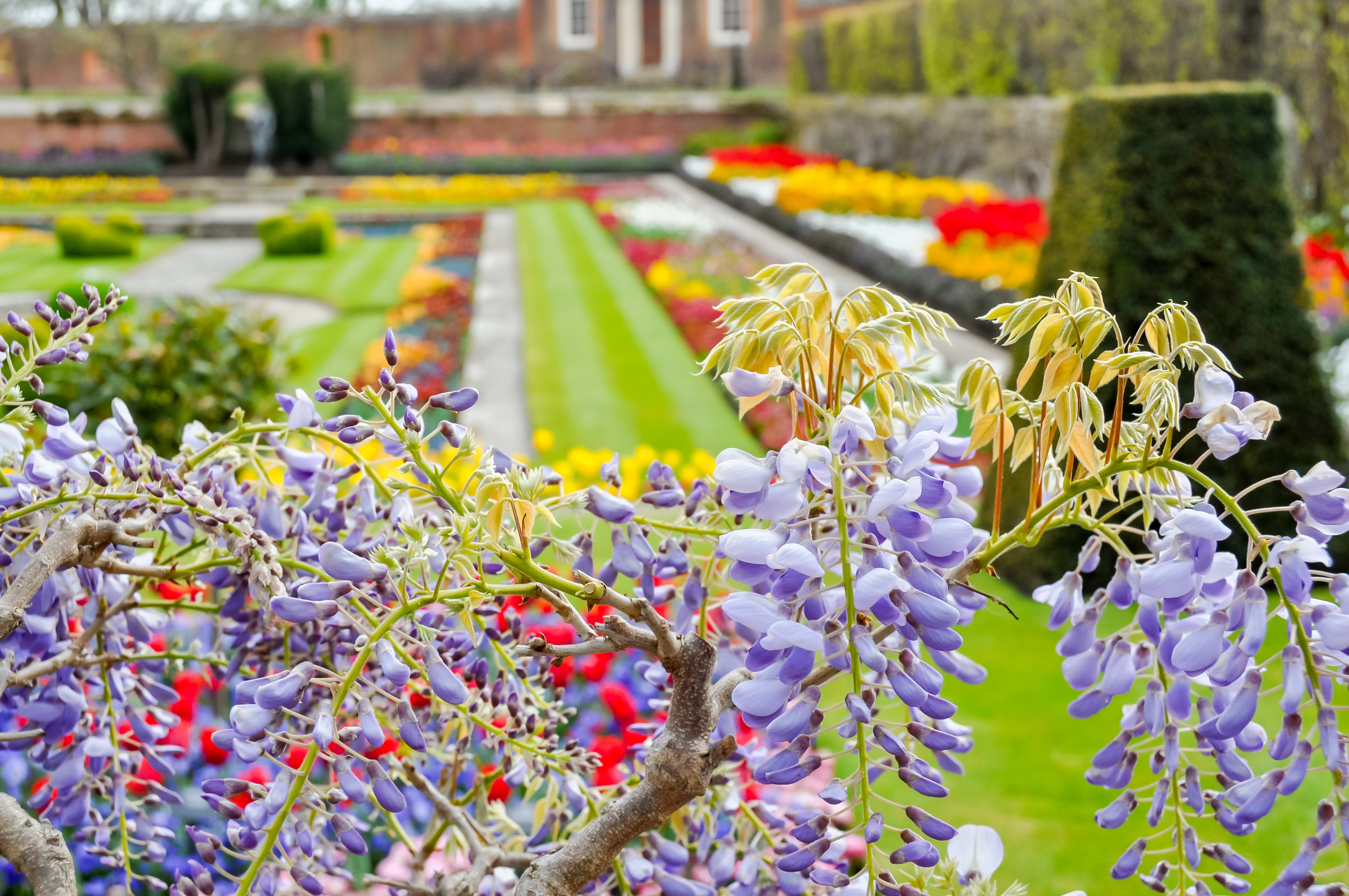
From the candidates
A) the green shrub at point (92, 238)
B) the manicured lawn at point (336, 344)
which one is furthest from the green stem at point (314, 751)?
the green shrub at point (92, 238)

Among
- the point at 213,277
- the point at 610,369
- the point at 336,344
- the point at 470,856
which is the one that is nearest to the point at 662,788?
the point at 470,856

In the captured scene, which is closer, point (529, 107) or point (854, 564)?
point (854, 564)

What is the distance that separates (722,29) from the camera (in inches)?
1518

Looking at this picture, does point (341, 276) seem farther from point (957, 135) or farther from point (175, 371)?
point (957, 135)

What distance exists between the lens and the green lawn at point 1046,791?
107 inches

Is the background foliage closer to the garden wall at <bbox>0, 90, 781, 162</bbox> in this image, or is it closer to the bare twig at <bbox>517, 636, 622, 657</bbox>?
Answer: the garden wall at <bbox>0, 90, 781, 162</bbox>

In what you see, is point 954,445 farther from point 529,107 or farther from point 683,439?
point 529,107

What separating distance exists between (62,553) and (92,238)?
48.7ft

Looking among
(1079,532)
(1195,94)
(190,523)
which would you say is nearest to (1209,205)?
(1195,94)

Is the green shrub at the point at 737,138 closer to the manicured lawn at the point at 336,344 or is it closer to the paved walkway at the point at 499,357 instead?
the paved walkway at the point at 499,357

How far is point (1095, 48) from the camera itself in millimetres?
12734

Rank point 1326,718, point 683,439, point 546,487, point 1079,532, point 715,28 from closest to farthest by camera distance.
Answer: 1. point 1326,718
2. point 546,487
3. point 1079,532
4. point 683,439
5. point 715,28

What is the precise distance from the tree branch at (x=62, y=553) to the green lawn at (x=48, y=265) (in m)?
11.0

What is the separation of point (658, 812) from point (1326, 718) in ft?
1.74
